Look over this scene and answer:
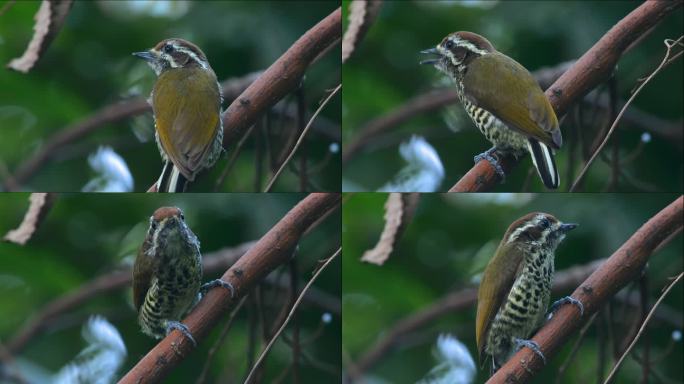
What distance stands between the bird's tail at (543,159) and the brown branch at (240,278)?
68cm

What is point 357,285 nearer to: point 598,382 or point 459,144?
point 459,144

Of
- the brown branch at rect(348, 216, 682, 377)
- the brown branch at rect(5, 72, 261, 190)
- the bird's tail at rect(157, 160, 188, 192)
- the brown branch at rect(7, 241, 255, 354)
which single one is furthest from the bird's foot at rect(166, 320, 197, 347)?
the brown branch at rect(5, 72, 261, 190)

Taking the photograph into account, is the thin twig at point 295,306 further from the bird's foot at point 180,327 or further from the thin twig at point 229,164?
the thin twig at point 229,164

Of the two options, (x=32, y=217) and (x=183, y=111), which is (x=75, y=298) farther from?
(x=183, y=111)

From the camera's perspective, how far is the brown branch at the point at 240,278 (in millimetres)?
4145

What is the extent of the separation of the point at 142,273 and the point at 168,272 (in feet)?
0.32

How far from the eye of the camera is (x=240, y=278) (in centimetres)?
426

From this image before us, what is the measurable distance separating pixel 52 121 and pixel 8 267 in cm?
51

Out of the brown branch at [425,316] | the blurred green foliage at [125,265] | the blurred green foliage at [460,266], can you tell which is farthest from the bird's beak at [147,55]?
the brown branch at [425,316]

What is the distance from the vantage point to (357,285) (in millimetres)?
4375

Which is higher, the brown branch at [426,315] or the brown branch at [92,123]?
the brown branch at [92,123]

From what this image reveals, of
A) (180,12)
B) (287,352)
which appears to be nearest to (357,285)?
(287,352)

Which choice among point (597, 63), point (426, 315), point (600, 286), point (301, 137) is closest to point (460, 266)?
point (426, 315)

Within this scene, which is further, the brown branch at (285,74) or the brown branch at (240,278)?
the brown branch at (285,74)
